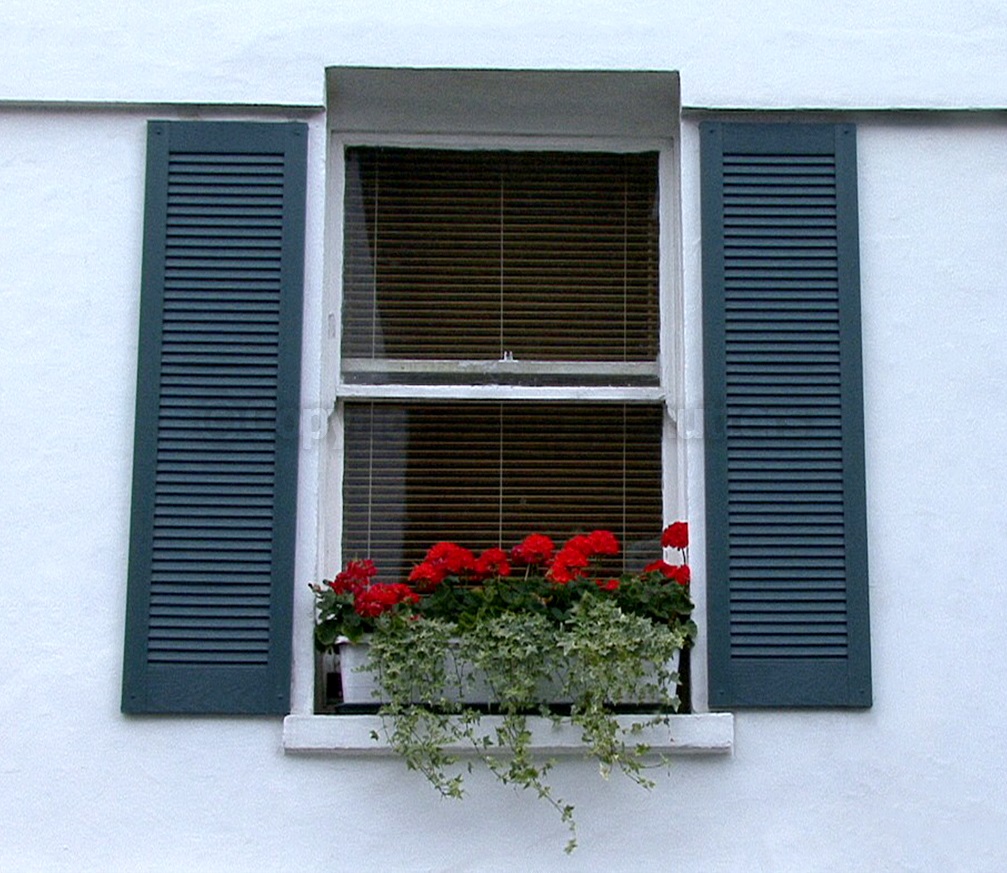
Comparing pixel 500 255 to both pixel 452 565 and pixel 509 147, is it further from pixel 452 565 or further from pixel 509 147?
pixel 452 565

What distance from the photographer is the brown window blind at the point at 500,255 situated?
4516 mm

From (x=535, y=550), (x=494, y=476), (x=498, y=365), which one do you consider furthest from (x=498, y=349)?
(x=535, y=550)

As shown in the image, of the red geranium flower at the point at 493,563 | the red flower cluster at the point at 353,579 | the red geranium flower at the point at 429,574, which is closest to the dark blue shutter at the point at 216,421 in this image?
the red flower cluster at the point at 353,579

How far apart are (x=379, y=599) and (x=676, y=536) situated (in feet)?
2.34

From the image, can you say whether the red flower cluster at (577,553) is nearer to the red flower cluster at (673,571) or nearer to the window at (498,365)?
the red flower cluster at (673,571)

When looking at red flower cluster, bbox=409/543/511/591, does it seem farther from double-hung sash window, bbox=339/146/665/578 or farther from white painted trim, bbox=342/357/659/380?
white painted trim, bbox=342/357/659/380

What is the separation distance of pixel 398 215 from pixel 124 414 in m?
0.95

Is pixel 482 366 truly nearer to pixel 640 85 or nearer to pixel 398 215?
pixel 398 215

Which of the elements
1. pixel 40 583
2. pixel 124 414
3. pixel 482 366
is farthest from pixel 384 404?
pixel 40 583

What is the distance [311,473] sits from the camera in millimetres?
4109

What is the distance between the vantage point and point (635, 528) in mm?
4395

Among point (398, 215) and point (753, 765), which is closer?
point (753, 765)

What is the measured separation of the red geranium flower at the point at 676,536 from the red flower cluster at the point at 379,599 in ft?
1.99

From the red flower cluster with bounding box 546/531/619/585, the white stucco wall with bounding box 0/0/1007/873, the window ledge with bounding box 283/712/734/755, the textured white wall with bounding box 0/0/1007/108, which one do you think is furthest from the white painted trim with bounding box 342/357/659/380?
A: the window ledge with bounding box 283/712/734/755
